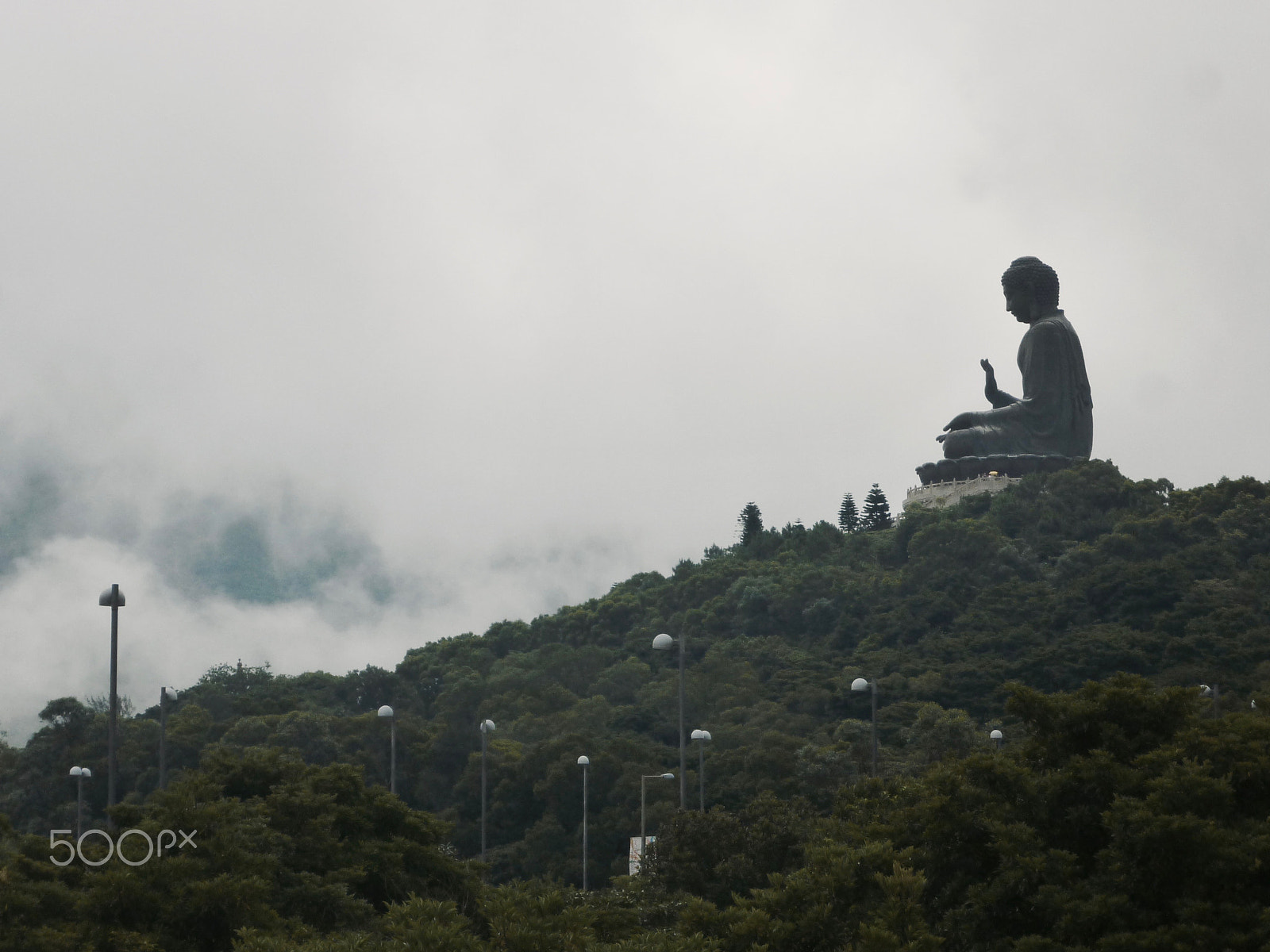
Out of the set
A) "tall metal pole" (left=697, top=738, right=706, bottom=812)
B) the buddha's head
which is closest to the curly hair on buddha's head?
the buddha's head

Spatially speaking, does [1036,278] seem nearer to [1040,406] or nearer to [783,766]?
[1040,406]

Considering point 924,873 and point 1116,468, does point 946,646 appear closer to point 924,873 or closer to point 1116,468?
point 1116,468

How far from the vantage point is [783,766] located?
48406 mm

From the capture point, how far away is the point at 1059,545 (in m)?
71.1

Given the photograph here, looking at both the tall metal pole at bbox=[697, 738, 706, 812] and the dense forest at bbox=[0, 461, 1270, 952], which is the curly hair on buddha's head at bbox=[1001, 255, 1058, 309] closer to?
the dense forest at bbox=[0, 461, 1270, 952]

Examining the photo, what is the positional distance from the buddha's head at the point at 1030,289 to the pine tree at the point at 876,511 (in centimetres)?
1752

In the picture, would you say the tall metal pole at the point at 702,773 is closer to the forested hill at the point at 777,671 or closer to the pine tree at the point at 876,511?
the forested hill at the point at 777,671

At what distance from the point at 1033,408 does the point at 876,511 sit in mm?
18451

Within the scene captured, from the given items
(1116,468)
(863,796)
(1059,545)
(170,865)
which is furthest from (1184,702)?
(1116,468)

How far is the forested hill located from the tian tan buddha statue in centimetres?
160

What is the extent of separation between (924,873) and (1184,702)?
2784 millimetres

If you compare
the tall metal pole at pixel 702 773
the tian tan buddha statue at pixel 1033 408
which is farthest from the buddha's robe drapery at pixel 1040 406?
the tall metal pole at pixel 702 773

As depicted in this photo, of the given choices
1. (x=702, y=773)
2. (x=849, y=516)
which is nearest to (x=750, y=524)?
(x=849, y=516)

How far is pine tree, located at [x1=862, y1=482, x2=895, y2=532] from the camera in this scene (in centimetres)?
9006
